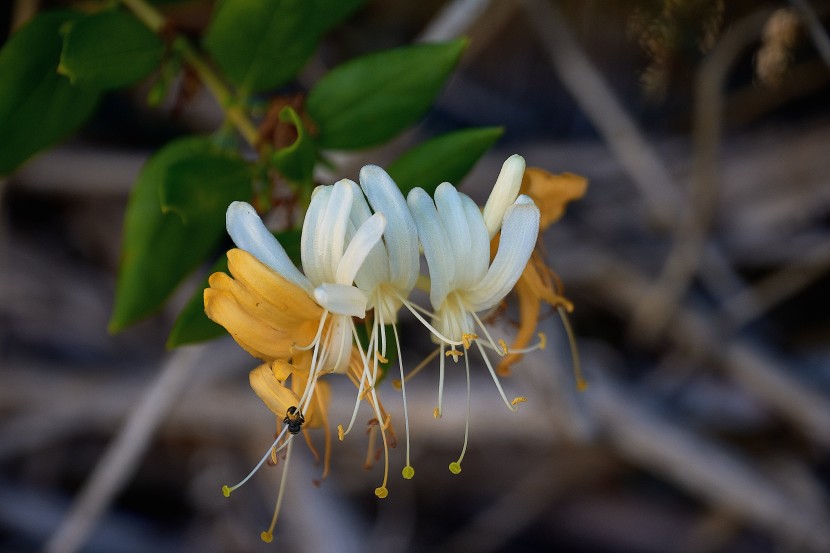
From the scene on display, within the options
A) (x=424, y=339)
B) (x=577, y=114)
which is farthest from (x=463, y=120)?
(x=424, y=339)

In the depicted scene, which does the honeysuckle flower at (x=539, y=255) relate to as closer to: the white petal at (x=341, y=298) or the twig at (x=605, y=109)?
the white petal at (x=341, y=298)

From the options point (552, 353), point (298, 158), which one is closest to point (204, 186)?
point (298, 158)

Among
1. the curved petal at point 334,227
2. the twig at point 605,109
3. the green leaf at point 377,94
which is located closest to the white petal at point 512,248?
the curved petal at point 334,227

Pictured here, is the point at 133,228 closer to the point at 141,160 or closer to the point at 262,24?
the point at 262,24

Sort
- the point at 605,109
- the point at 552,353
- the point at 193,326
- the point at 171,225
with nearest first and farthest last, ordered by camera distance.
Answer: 1. the point at 193,326
2. the point at 171,225
3. the point at 552,353
4. the point at 605,109

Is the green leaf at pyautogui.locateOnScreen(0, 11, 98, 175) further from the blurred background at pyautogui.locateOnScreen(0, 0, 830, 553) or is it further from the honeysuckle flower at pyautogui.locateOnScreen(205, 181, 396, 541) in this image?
the blurred background at pyautogui.locateOnScreen(0, 0, 830, 553)

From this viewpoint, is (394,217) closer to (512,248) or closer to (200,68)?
(512,248)
